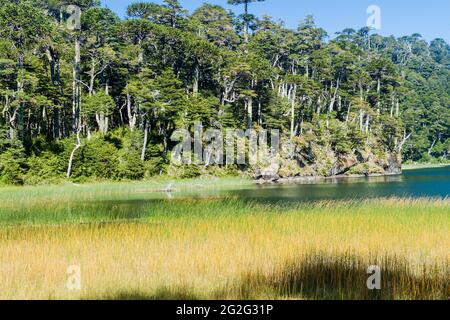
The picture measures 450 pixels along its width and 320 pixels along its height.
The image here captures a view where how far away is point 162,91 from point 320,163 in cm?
2570

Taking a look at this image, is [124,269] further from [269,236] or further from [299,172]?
[299,172]

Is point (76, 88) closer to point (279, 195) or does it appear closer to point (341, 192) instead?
point (279, 195)

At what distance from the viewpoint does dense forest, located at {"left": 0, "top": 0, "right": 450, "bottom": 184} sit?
1447 inches

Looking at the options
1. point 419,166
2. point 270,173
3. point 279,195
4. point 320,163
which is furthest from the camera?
point 419,166

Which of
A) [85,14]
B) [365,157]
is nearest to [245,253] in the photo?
[85,14]

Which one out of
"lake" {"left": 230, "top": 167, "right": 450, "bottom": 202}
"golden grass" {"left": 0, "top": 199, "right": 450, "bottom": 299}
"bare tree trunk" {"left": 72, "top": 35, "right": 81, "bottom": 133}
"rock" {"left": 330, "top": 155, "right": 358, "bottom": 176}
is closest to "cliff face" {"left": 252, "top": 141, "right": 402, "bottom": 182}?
"rock" {"left": 330, "top": 155, "right": 358, "bottom": 176}

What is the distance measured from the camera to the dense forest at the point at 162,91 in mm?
36750

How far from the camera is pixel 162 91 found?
147ft

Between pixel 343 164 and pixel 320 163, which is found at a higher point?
pixel 320 163

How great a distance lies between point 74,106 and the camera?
4203 centimetres

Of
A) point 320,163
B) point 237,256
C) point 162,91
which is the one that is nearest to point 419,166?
point 320,163

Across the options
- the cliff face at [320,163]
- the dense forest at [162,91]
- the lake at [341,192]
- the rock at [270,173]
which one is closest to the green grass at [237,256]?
the lake at [341,192]

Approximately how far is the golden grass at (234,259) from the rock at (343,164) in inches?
1847

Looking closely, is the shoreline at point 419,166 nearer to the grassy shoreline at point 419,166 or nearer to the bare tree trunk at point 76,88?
the grassy shoreline at point 419,166
